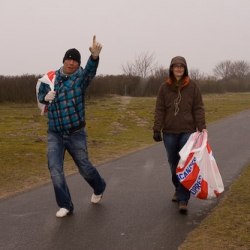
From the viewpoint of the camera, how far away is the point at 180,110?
218 inches

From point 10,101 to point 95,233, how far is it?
28048mm

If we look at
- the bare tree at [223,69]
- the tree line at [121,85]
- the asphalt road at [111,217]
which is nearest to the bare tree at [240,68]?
the bare tree at [223,69]

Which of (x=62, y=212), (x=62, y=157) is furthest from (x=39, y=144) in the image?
(x=62, y=212)

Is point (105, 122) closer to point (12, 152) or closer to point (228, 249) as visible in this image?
point (12, 152)

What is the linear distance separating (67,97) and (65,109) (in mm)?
152

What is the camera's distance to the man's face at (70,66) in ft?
17.5

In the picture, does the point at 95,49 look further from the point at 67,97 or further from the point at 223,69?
the point at 223,69

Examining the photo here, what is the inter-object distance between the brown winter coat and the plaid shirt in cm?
104

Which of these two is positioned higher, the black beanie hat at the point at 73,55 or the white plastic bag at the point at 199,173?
the black beanie hat at the point at 73,55

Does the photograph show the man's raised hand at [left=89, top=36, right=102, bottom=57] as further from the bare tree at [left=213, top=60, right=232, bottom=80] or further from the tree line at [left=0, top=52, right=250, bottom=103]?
the bare tree at [left=213, top=60, right=232, bottom=80]

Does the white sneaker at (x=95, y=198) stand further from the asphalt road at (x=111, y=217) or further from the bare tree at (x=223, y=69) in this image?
the bare tree at (x=223, y=69)

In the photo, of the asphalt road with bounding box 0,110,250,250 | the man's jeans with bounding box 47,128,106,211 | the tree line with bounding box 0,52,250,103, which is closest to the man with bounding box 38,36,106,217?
the man's jeans with bounding box 47,128,106,211

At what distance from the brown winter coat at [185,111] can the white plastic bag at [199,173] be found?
0.31 m

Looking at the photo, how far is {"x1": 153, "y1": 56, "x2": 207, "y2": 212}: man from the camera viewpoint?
552 centimetres
